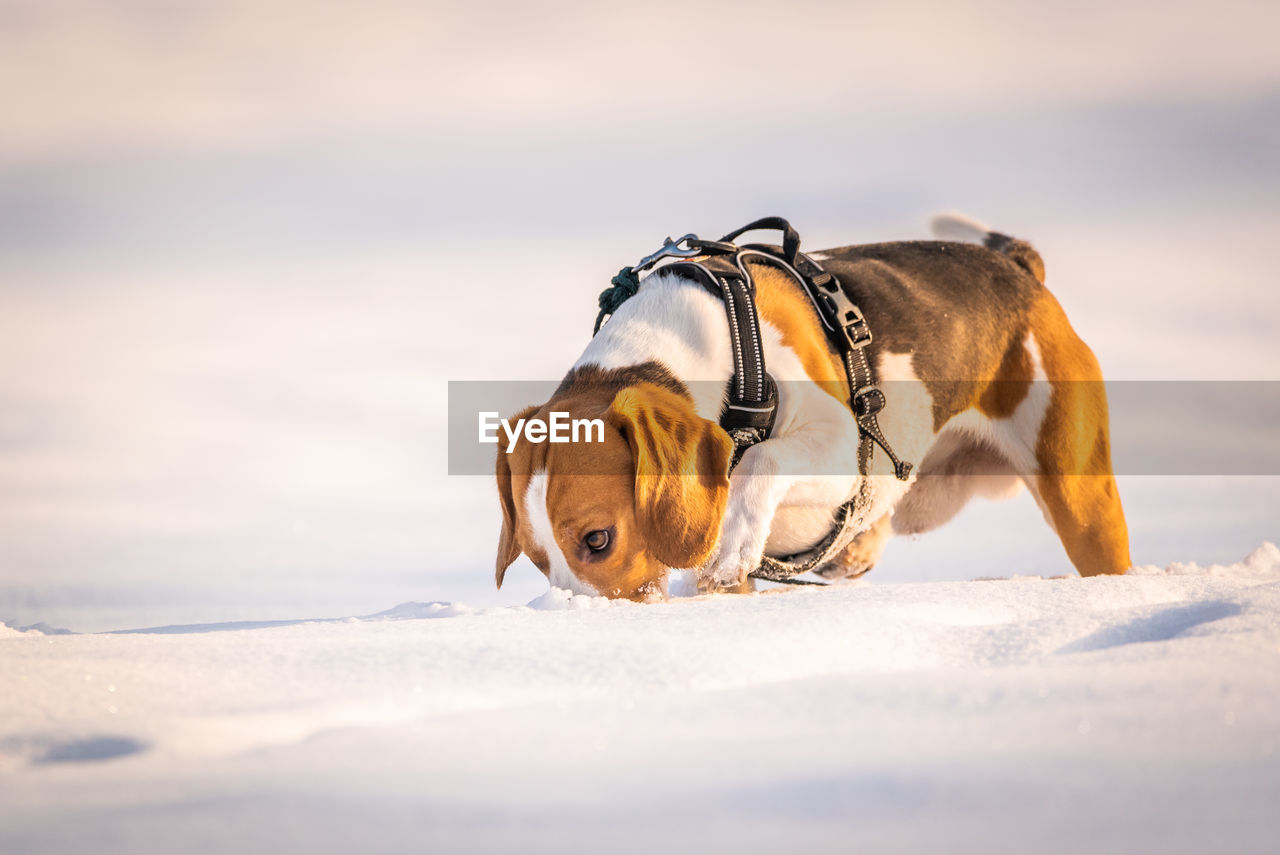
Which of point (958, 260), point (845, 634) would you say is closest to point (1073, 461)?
point (958, 260)

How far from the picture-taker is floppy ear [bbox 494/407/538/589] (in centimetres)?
378

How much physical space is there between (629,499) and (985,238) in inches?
108

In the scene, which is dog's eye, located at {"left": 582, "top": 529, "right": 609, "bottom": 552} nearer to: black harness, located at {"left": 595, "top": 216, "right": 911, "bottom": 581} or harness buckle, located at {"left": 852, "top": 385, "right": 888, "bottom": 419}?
black harness, located at {"left": 595, "top": 216, "right": 911, "bottom": 581}

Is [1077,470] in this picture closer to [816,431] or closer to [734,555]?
[816,431]

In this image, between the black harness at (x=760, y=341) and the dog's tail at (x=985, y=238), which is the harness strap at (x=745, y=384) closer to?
the black harness at (x=760, y=341)

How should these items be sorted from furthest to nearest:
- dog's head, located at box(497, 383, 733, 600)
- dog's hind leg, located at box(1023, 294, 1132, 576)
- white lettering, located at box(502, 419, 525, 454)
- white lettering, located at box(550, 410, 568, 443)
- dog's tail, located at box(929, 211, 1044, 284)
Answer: dog's tail, located at box(929, 211, 1044, 284)
dog's hind leg, located at box(1023, 294, 1132, 576)
white lettering, located at box(502, 419, 525, 454)
white lettering, located at box(550, 410, 568, 443)
dog's head, located at box(497, 383, 733, 600)

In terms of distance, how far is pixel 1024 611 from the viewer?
8.68 ft

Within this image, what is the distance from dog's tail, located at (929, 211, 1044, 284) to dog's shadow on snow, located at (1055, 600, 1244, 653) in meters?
A: 2.85

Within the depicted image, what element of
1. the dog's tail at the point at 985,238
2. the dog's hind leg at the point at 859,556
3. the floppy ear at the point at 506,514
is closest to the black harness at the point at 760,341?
the dog's hind leg at the point at 859,556

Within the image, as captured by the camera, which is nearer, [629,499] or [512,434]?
[629,499]

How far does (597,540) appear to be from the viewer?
331 centimetres

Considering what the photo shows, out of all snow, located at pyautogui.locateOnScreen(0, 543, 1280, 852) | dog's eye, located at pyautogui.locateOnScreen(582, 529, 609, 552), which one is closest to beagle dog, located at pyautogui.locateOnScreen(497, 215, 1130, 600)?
dog's eye, located at pyautogui.locateOnScreen(582, 529, 609, 552)

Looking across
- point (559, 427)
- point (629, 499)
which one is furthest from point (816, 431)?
point (559, 427)

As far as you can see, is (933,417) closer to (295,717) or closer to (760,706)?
(760,706)
